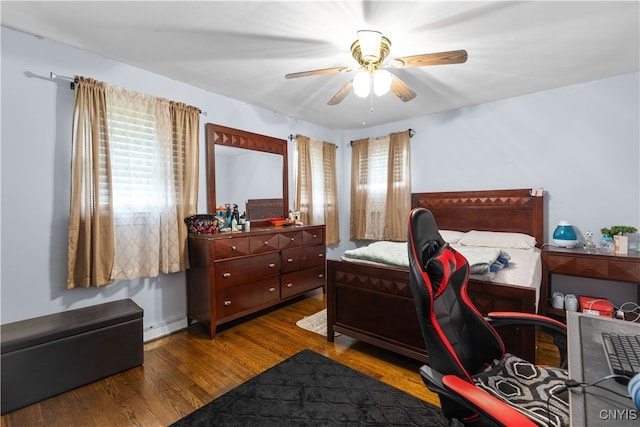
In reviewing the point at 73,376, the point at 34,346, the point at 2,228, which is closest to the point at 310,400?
the point at 73,376

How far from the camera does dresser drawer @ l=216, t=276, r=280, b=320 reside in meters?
2.83

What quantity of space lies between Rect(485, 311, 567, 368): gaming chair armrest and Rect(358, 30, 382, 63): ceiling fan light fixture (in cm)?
172

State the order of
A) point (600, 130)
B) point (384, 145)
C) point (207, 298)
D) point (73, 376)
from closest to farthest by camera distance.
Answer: point (73, 376), point (207, 298), point (600, 130), point (384, 145)

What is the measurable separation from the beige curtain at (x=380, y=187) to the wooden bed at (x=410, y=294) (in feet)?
2.31

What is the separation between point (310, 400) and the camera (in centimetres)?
192

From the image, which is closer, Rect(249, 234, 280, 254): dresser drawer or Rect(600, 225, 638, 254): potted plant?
Rect(600, 225, 638, 254): potted plant

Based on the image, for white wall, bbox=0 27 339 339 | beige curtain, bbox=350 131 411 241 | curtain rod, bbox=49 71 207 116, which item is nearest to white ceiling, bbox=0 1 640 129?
white wall, bbox=0 27 339 339

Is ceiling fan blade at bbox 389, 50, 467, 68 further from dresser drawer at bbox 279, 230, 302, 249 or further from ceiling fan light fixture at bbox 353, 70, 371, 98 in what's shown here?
dresser drawer at bbox 279, 230, 302, 249

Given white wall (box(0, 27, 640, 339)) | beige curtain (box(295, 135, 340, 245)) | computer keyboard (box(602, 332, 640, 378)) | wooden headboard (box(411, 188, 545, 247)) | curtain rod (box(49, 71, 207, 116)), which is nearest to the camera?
computer keyboard (box(602, 332, 640, 378))

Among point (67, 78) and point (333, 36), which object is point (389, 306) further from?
point (67, 78)

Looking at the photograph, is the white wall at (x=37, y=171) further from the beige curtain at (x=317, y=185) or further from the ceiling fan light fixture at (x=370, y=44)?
the beige curtain at (x=317, y=185)

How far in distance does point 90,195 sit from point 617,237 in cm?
470

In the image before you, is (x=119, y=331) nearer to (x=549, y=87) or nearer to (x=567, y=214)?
(x=567, y=214)

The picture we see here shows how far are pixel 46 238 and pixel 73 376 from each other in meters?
1.05
